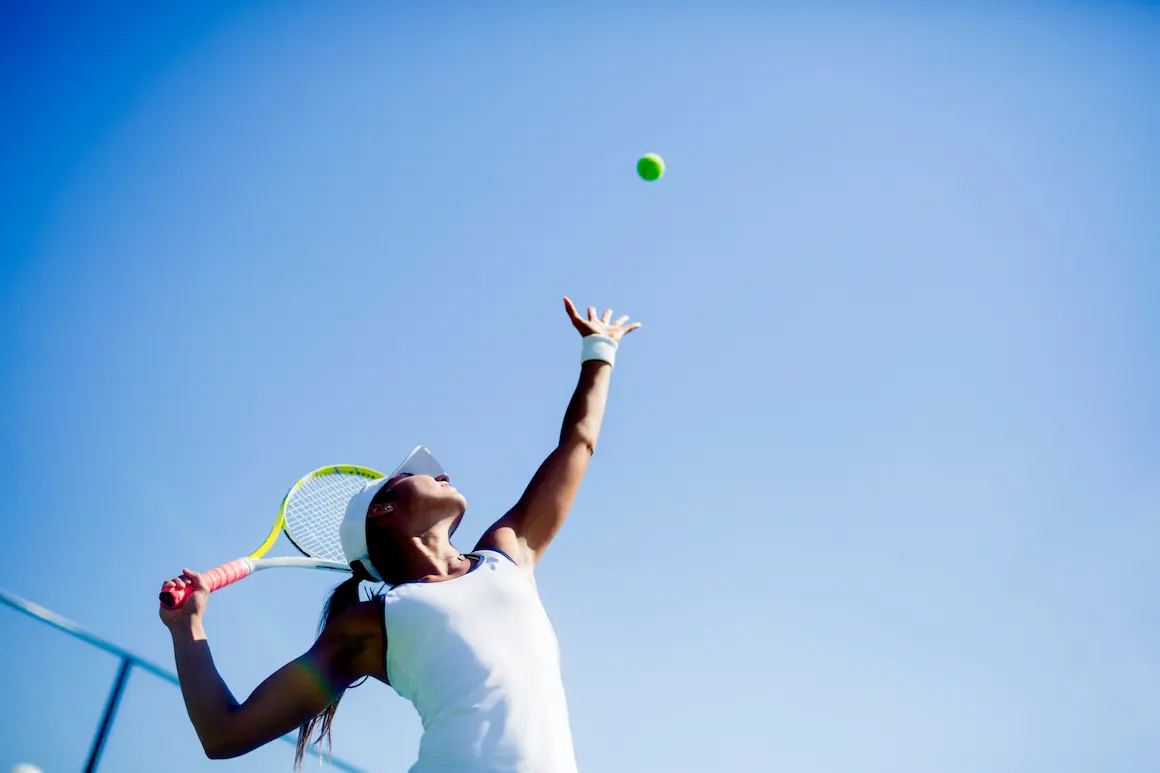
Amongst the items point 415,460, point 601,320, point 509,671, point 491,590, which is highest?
point 601,320

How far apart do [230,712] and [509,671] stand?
68cm

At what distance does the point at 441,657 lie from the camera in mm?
2242

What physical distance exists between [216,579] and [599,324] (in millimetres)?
1615

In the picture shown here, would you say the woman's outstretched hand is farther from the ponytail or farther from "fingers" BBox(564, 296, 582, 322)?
the ponytail

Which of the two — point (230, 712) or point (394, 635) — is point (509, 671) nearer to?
point (394, 635)

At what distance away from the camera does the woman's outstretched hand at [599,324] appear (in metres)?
3.42

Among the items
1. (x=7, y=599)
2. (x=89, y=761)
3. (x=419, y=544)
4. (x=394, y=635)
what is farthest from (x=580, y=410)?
(x=89, y=761)

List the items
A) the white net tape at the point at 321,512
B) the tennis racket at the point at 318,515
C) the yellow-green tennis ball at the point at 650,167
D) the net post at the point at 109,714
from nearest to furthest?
the net post at the point at 109,714
the tennis racket at the point at 318,515
the white net tape at the point at 321,512
the yellow-green tennis ball at the point at 650,167

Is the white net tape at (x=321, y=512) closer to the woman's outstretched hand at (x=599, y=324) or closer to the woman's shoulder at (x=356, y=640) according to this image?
the woman's outstretched hand at (x=599, y=324)

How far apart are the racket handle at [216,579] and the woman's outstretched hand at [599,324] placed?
1.51 meters

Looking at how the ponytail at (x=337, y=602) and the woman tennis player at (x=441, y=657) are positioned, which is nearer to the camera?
the woman tennis player at (x=441, y=657)

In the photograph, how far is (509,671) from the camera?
88.4 inches

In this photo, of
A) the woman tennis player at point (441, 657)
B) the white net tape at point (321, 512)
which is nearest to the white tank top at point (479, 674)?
the woman tennis player at point (441, 657)

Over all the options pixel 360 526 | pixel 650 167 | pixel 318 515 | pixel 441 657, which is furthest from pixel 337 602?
pixel 650 167
